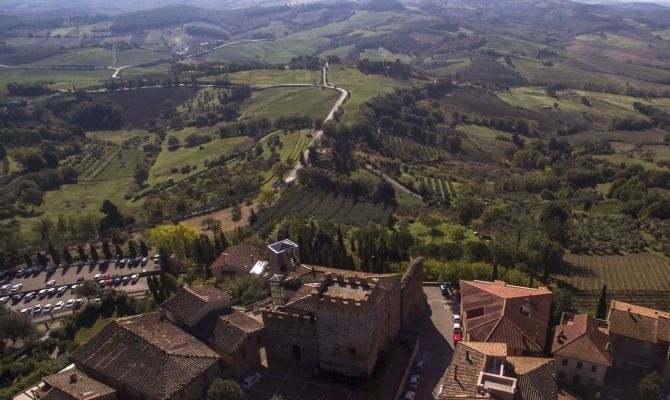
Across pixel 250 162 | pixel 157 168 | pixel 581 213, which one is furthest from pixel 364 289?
pixel 157 168

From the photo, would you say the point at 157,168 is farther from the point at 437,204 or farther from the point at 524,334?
the point at 524,334

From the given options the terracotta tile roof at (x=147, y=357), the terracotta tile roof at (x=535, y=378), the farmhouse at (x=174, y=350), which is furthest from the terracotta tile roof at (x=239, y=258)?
the terracotta tile roof at (x=535, y=378)

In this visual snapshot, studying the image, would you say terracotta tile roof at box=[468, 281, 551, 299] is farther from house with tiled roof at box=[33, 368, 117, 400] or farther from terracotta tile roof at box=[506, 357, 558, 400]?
house with tiled roof at box=[33, 368, 117, 400]

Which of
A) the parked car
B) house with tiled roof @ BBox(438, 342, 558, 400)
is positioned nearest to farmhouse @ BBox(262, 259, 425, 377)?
the parked car

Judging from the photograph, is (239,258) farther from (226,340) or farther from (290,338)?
(290,338)

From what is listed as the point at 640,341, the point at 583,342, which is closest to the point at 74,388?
the point at 583,342
